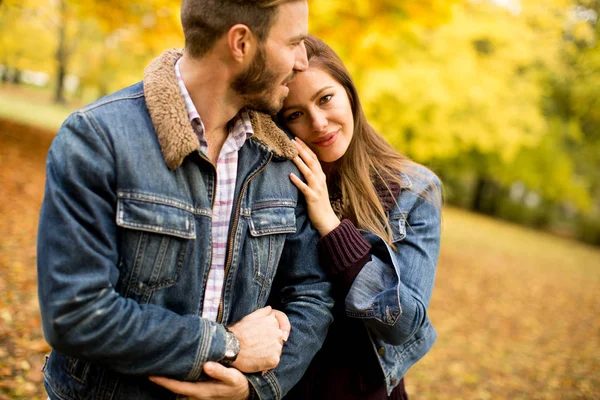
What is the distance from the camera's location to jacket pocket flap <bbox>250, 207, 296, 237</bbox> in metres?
1.93

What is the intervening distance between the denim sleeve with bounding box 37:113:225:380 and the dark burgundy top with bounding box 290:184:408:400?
0.81m

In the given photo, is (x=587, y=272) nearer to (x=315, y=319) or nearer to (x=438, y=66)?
(x=438, y=66)

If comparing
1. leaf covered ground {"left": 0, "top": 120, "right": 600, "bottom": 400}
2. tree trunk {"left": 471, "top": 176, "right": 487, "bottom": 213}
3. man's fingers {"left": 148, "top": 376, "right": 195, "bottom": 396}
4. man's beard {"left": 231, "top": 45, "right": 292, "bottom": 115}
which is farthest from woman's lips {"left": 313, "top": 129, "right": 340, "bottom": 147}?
tree trunk {"left": 471, "top": 176, "right": 487, "bottom": 213}

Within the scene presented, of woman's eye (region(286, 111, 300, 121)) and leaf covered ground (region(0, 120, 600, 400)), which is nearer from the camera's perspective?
woman's eye (region(286, 111, 300, 121))

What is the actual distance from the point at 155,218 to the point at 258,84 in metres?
0.60

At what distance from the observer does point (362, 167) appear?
2490 mm

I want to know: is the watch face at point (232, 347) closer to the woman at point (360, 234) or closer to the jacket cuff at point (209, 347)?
the jacket cuff at point (209, 347)

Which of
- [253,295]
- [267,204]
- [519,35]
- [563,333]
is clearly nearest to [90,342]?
[253,295]

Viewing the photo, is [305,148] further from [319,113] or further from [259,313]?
[259,313]

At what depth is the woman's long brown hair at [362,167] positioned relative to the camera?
7.63 ft

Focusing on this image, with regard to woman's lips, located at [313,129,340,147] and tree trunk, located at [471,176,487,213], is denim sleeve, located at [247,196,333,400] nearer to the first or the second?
woman's lips, located at [313,129,340,147]

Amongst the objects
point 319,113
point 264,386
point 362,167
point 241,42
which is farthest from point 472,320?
point 241,42

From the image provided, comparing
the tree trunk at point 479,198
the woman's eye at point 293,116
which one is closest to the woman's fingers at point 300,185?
the woman's eye at point 293,116

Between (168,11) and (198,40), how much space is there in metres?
6.43
